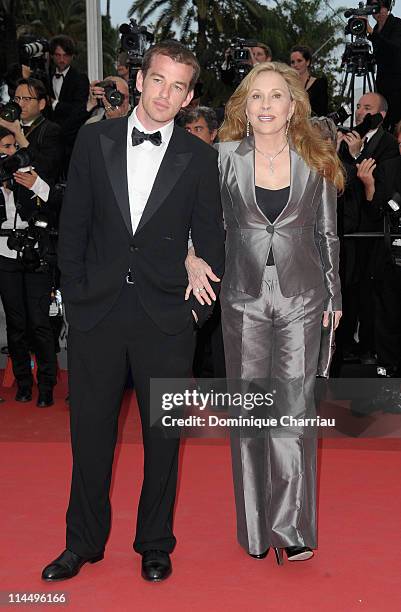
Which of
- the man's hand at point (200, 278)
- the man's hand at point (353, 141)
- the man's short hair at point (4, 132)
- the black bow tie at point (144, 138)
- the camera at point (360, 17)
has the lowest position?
the man's hand at point (200, 278)

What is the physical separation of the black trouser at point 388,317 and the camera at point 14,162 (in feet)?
6.96

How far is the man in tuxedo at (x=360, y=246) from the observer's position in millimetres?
5234

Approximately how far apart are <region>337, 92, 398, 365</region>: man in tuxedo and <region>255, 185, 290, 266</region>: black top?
2.21 m

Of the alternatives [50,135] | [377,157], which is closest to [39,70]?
[50,135]

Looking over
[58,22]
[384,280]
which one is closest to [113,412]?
[384,280]

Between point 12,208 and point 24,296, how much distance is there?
522mm

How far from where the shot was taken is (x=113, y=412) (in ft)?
9.48

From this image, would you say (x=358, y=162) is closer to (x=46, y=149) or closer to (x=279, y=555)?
(x=46, y=149)

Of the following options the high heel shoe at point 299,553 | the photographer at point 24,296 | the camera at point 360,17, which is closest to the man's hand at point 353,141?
the camera at point 360,17

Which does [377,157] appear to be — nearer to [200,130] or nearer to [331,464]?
[200,130]

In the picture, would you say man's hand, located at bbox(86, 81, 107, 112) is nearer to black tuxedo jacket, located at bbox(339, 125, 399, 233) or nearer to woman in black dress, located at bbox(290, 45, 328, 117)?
woman in black dress, located at bbox(290, 45, 328, 117)

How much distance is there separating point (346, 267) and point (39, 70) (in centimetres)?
305

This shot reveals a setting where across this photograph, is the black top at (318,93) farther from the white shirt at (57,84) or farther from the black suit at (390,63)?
the white shirt at (57,84)

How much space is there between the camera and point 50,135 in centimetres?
539
